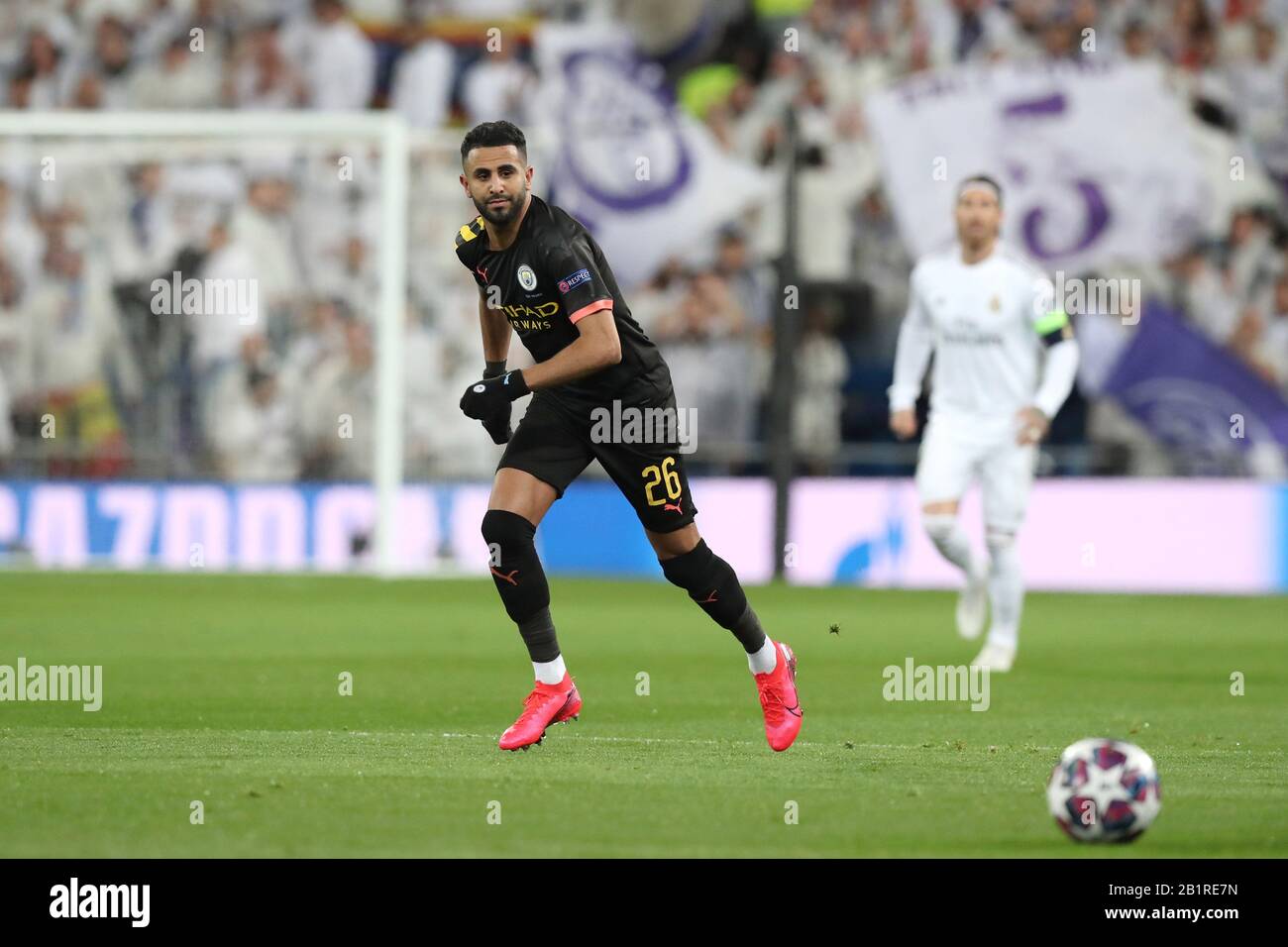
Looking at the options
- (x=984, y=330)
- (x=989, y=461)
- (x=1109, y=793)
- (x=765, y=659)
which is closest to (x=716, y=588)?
(x=765, y=659)

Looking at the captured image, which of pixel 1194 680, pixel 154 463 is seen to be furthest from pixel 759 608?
pixel 154 463

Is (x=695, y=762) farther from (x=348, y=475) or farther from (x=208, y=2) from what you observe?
(x=208, y=2)

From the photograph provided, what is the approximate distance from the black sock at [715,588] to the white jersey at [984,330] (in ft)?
13.4

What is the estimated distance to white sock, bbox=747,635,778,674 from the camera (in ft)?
28.1

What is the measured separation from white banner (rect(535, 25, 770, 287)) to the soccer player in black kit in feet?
36.8

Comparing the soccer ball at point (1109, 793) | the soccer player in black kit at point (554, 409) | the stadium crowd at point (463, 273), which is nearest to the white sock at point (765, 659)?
the soccer player in black kit at point (554, 409)

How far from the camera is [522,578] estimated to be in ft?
27.3

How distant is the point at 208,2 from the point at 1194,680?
14466 mm

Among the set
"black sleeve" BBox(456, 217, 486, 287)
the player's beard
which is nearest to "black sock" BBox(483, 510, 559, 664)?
"black sleeve" BBox(456, 217, 486, 287)

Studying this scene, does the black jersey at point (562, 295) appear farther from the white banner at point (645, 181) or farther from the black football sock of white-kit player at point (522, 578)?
the white banner at point (645, 181)

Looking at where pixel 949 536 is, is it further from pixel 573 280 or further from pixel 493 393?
pixel 493 393

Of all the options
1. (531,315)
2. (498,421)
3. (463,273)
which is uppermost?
(463,273)
